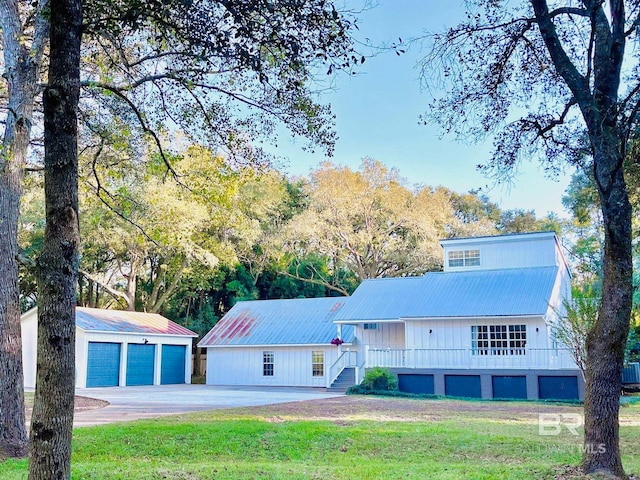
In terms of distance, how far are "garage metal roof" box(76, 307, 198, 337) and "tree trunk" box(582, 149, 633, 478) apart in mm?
23103

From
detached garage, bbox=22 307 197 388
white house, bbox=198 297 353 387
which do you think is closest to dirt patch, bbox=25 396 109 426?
detached garage, bbox=22 307 197 388

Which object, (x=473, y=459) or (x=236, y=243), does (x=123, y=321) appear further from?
(x=473, y=459)

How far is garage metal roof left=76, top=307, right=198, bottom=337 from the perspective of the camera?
1060 inches

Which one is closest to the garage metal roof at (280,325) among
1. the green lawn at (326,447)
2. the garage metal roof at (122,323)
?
the garage metal roof at (122,323)

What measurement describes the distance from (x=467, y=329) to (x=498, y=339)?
45.4 inches

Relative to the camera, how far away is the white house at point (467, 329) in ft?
69.5

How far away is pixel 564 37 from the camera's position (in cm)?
949

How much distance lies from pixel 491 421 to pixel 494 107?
7.00 meters

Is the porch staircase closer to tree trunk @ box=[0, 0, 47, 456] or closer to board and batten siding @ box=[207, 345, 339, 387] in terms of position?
board and batten siding @ box=[207, 345, 339, 387]

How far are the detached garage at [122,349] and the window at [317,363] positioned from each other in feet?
Answer: 25.8

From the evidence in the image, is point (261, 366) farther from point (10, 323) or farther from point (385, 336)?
point (10, 323)

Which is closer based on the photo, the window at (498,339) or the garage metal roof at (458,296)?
the window at (498,339)

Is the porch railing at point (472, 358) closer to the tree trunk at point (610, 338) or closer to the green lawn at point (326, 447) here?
the green lawn at point (326, 447)

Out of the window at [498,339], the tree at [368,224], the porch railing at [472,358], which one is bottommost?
the porch railing at [472,358]
